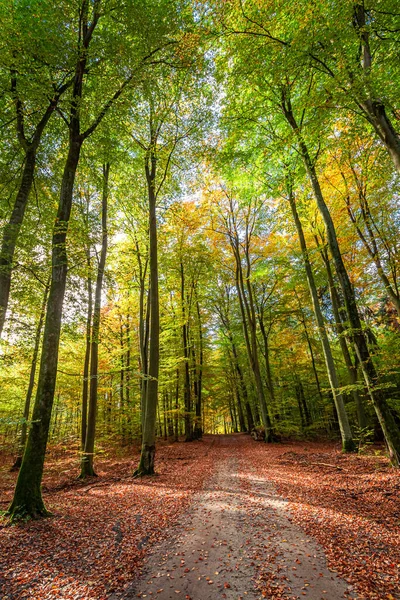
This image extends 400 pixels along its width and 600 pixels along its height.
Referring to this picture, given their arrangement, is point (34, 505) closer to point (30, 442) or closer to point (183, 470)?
point (30, 442)

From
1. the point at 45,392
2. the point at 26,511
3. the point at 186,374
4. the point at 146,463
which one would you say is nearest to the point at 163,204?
the point at 45,392

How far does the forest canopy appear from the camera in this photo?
18.0ft

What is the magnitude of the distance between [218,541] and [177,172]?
479 inches

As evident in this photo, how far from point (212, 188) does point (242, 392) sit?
15.1 m

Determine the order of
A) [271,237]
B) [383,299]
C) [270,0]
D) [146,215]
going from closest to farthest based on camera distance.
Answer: [270,0]
[146,215]
[383,299]
[271,237]

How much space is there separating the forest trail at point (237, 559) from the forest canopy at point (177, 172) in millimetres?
3203

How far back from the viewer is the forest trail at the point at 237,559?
2641mm

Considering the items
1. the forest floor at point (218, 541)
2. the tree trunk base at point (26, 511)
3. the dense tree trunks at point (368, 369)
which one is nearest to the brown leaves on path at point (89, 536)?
the forest floor at point (218, 541)

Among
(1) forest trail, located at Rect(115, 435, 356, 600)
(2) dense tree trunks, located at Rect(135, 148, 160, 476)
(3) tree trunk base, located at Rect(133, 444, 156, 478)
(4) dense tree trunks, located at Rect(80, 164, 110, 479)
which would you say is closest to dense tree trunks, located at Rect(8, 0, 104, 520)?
(4) dense tree trunks, located at Rect(80, 164, 110, 479)

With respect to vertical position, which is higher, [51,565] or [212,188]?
[212,188]

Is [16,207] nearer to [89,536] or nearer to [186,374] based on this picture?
[89,536]

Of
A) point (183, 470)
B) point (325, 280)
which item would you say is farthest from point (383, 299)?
point (183, 470)

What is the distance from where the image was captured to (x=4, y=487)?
8.70m

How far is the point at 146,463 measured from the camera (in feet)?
27.4
